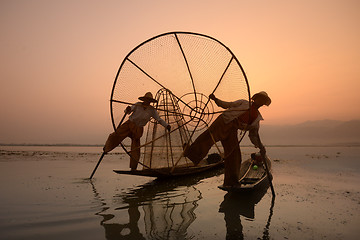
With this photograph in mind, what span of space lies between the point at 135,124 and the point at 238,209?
362cm

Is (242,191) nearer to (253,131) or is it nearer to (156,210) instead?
(253,131)

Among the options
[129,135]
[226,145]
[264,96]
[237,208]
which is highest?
[264,96]

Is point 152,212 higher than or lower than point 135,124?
lower

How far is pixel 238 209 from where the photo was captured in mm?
4801

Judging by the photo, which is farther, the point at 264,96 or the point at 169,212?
the point at 264,96

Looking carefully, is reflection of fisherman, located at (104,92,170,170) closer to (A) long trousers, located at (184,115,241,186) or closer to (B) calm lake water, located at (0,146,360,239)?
(B) calm lake water, located at (0,146,360,239)

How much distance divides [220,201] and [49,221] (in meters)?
3.28

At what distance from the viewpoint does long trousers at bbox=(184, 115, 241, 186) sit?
5.58 m

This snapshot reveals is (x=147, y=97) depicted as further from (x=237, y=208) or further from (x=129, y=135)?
(x=237, y=208)

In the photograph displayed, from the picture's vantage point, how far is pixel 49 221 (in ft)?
12.7

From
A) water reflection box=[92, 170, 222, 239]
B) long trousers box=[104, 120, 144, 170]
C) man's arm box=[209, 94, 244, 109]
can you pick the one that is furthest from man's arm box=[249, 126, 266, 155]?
long trousers box=[104, 120, 144, 170]

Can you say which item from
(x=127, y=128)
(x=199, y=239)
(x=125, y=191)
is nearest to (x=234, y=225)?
(x=199, y=239)

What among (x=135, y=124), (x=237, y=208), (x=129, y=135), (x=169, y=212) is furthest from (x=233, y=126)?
(x=129, y=135)

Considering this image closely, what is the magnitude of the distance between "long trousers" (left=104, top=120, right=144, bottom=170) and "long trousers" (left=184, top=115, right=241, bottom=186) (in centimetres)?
203
